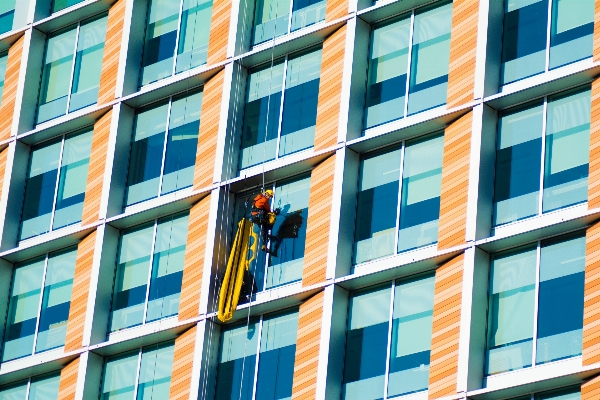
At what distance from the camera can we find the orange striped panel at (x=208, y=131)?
48.9 m

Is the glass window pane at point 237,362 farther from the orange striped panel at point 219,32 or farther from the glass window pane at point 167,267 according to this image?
the orange striped panel at point 219,32

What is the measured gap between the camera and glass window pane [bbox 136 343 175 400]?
47.7 m

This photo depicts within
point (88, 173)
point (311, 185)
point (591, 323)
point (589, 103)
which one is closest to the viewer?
point (591, 323)

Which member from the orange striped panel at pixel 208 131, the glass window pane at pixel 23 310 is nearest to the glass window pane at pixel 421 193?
the orange striped panel at pixel 208 131

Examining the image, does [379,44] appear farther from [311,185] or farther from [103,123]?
[103,123]

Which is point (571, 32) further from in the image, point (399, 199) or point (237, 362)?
point (237, 362)

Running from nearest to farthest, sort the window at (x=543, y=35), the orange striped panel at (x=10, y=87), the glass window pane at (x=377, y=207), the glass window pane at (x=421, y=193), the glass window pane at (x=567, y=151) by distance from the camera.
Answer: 1. the glass window pane at (x=567, y=151)
2. the window at (x=543, y=35)
3. the glass window pane at (x=421, y=193)
4. the glass window pane at (x=377, y=207)
5. the orange striped panel at (x=10, y=87)

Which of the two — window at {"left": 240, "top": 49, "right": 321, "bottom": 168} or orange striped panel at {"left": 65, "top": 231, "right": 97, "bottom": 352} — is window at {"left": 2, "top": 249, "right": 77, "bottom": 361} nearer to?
orange striped panel at {"left": 65, "top": 231, "right": 97, "bottom": 352}

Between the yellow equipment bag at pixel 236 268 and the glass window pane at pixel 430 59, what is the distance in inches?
205

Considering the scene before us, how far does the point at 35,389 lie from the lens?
50250mm

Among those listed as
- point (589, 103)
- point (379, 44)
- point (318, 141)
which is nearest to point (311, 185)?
point (318, 141)

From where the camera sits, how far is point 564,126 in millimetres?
43281

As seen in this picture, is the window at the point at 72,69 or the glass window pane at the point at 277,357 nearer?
the glass window pane at the point at 277,357

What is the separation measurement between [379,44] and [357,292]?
6.64 m
